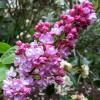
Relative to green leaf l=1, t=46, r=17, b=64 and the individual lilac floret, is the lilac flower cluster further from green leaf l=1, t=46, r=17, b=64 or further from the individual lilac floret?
green leaf l=1, t=46, r=17, b=64

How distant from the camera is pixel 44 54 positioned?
55.3 inches

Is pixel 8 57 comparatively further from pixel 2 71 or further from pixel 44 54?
pixel 44 54

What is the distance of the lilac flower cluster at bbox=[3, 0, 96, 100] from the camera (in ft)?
4.59

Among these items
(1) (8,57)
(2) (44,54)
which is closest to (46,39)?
(2) (44,54)

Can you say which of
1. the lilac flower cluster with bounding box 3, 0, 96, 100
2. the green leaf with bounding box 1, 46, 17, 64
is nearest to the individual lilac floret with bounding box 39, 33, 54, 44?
the lilac flower cluster with bounding box 3, 0, 96, 100

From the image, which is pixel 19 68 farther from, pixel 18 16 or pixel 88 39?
pixel 18 16

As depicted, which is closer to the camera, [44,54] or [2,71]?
[44,54]

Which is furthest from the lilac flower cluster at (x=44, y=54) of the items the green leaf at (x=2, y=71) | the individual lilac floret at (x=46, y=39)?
the green leaf at (x=2, y=71)

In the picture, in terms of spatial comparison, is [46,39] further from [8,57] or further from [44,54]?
[8,57]

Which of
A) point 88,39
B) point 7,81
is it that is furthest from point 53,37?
point 88,39

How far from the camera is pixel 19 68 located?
4.70ft

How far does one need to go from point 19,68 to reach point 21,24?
1.93 meters

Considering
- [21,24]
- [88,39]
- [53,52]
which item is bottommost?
[53,52]

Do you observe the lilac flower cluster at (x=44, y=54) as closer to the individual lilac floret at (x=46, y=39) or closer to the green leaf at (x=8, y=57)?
the individual lilac floret at (x=46, y=39)
